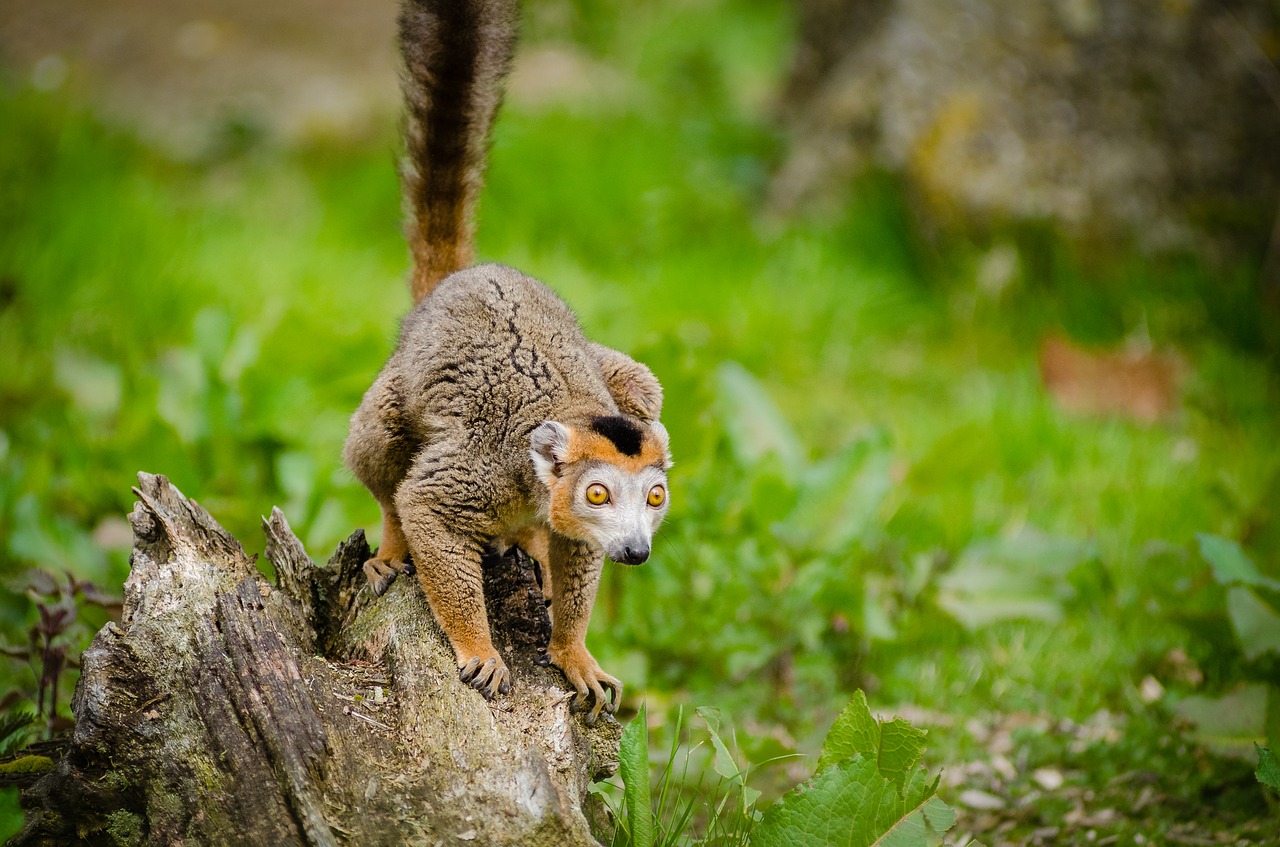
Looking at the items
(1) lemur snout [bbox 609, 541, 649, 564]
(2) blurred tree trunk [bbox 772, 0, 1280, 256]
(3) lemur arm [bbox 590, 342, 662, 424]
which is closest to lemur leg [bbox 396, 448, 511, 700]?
(1) lemur snout [bbox 609, 541, 649, 564]

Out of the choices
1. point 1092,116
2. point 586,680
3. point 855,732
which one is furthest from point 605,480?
point 1092,116

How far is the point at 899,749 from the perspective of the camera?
2.20 metres

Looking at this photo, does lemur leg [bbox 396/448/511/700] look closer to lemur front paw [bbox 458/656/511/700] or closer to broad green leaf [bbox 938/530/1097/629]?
lemur front paw [bbox 458/656/511/700]

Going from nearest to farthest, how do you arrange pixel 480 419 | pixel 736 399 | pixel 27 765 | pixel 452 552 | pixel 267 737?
1. pixel 267 737
2. pixel 27 765
3. pixel 452 552
4. pixel 480 419
5. pixel 736 399

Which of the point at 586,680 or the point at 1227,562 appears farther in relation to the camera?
the point at 1227,562

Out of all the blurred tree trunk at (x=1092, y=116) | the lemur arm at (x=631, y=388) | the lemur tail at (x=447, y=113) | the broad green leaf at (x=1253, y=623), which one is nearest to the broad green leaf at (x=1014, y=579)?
the broad green leaf at (x=1253, y=623)

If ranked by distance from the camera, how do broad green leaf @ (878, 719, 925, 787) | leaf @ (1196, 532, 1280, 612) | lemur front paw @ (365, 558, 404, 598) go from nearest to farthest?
broad green leaf @ (878, 719, 925, 787) < lemur front paw @ (365, 558, 404, 598) < leaf @ (1196, 532, 1280, 612)

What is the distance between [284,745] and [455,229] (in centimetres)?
161

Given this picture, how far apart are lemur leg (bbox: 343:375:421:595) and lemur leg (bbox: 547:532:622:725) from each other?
444 mm

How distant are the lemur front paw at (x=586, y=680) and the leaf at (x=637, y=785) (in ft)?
0.77

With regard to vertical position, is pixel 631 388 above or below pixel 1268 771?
above

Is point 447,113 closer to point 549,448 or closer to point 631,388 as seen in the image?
point 631,388

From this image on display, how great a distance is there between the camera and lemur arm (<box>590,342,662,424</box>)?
2.85 m

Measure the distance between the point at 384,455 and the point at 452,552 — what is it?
0.41 metres
